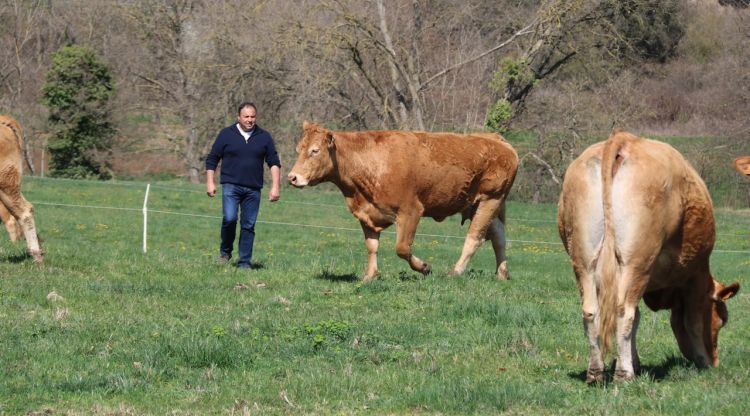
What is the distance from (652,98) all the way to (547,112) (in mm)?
14109

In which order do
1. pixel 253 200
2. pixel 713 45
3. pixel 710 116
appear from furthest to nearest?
pixel 713 45 → pixel 710 116 → pixel 253 200

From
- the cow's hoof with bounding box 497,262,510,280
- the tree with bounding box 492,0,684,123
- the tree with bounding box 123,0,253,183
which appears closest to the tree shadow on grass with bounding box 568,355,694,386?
the cow's hoof with bounding box 497,262,510,280

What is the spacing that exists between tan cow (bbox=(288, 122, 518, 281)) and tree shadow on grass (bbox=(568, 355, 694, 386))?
5.32 meters

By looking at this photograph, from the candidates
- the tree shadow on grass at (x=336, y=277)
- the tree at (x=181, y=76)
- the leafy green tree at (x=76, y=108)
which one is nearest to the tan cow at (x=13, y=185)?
the tree shadow on grass at (x=336, y=277)

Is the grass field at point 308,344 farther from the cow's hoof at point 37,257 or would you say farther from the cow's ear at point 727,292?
the cow's ear at point 727,292

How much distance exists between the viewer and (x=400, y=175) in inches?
515

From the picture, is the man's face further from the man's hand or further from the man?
the man's hand

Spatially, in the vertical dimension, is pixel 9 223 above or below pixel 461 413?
below

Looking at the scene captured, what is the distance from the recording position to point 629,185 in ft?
21.9

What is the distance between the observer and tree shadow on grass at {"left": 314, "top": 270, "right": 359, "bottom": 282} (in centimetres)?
1260

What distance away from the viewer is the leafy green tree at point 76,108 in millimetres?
43625

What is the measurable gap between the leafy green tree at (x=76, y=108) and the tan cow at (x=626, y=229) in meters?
38.9

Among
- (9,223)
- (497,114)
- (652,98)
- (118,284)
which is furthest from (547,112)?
(118,284)

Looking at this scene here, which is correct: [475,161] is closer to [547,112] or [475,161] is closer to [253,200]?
[253,200]
